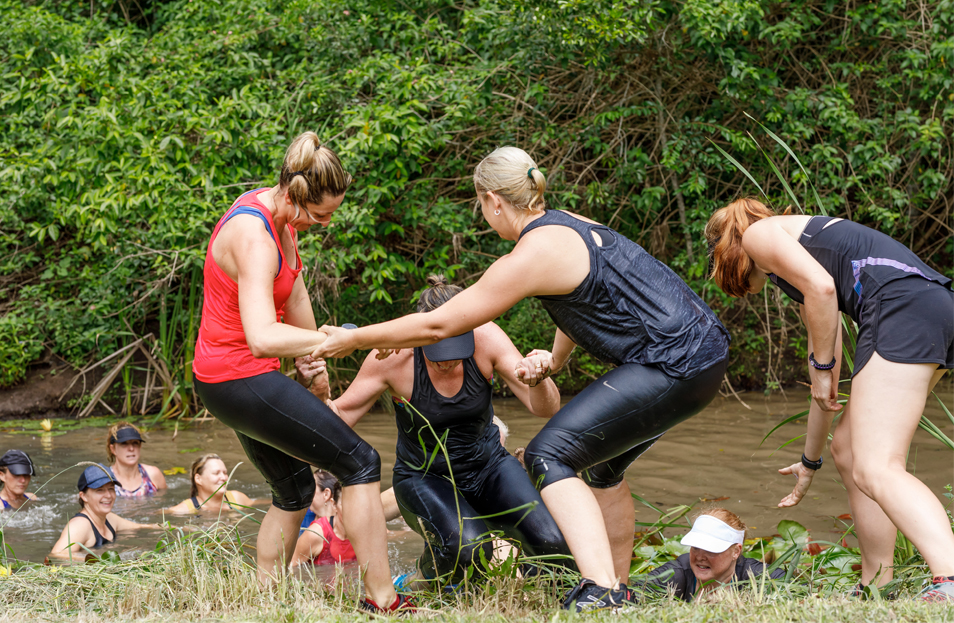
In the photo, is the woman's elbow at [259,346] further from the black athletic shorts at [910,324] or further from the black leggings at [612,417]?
the black athletic shorts at [910,324]

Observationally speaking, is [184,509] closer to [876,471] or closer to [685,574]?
[685,574]

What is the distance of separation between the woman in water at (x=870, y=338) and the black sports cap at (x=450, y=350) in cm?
110

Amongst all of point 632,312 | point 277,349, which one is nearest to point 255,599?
point 277,349

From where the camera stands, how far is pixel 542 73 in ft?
28.0

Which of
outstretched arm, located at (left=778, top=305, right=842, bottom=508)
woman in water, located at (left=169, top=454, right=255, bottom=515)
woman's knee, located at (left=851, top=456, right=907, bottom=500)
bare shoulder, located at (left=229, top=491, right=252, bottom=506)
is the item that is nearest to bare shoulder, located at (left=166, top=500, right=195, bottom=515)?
woman in water, located at (left=169, top=454, right=255, bottom=515)

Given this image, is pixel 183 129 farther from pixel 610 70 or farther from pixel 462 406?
pixel 462 406

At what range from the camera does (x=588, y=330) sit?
112 inches

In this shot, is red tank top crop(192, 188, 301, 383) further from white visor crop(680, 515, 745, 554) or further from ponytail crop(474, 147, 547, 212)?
white visor crop(680, 515, 745, 554)

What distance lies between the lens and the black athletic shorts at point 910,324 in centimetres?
273

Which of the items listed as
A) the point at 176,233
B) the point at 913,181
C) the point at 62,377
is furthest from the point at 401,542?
the point at 913,181

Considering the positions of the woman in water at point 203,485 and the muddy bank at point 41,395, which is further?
the muddy bank at point 41,395

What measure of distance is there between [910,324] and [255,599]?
250cm

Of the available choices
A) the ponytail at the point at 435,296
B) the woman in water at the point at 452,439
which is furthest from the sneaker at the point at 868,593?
the ponytail at the point at 435,296

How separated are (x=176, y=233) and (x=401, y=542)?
3.87 m
